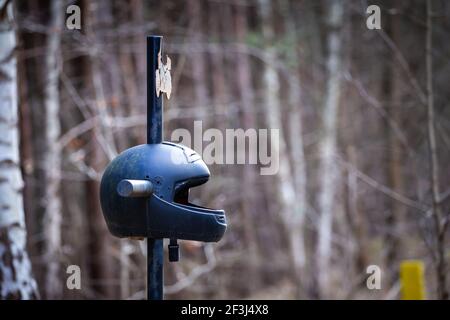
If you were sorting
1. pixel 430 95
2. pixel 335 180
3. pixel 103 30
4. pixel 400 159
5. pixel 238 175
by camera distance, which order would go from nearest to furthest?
pixel 430 95 → pixel 103 30 → pixel 400 159 → pixel 335 180 → pixel 238 175

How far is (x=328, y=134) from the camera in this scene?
50.8ft

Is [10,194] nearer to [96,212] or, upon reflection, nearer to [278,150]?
[96,212]

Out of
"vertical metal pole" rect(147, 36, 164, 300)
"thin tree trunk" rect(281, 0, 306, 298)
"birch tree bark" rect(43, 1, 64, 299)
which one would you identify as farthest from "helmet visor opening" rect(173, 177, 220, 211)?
"thin tree trunk" rect(281, 0, 306, 298)

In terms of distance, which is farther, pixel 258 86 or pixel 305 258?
pixel 258 86

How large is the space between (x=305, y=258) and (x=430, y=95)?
10.0 m

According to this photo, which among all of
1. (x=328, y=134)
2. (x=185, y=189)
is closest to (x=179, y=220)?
(x=185, y=189)

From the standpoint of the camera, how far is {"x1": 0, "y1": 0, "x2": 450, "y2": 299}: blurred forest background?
7.85 meters

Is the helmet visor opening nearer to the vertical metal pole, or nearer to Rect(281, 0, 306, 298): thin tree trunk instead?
the vertical metal pole

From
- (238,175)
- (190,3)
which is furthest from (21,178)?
(238,175)

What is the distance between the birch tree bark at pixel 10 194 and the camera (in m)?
6.40

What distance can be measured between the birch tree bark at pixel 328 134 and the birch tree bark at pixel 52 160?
18.1 ft

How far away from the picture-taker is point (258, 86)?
24.1 m

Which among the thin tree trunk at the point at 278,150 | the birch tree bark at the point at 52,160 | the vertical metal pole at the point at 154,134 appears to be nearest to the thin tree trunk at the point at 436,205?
the vertical metal pole at the point at 154,134
